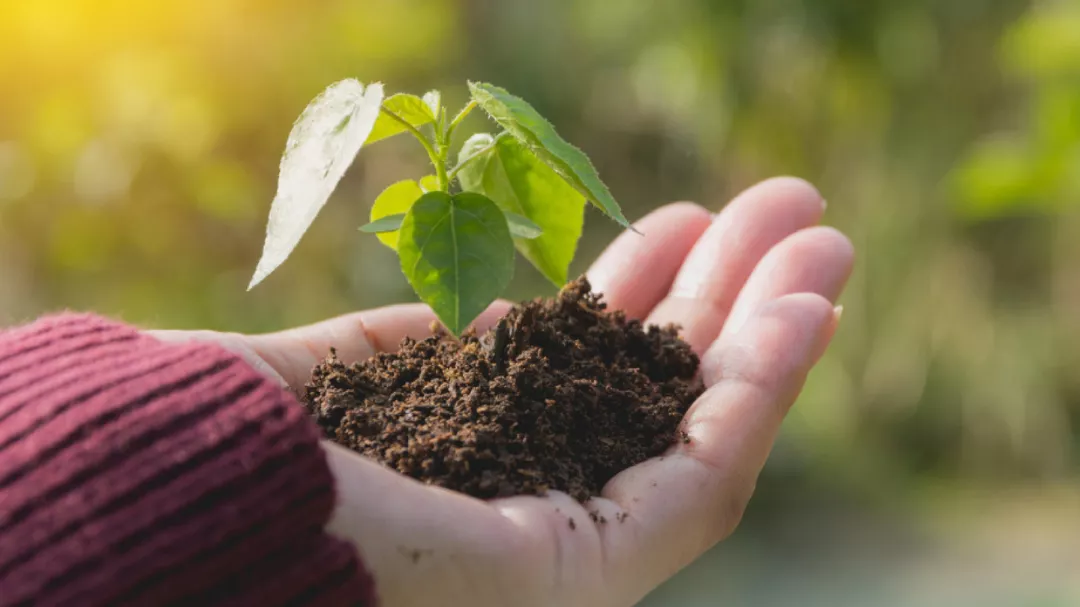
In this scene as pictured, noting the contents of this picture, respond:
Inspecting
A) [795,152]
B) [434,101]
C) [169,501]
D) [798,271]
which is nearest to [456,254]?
[434,101]

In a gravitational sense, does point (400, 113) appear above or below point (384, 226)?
above

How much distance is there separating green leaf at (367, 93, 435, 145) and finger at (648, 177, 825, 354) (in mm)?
429

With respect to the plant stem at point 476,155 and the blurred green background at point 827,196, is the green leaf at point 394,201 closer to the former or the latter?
the plant stem at point 476,155

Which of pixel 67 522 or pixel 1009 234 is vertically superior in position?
pixel 1009 234

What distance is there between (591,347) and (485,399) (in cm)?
17

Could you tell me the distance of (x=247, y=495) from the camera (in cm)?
53

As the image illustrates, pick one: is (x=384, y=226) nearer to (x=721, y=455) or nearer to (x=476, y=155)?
(x=476, y=155)

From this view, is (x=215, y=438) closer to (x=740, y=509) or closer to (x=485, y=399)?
(x=485, y=399)

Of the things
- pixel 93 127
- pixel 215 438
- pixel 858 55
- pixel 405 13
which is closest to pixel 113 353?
pixel 215 438

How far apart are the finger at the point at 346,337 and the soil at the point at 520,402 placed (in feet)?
0.22

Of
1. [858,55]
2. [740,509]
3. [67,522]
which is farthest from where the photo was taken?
[858,55]

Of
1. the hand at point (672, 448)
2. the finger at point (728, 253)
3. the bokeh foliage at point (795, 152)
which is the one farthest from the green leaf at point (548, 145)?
the bokeh foliage at point (795, 152)

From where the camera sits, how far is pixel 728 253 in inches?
43.1

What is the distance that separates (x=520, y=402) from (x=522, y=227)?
0.16 metres
